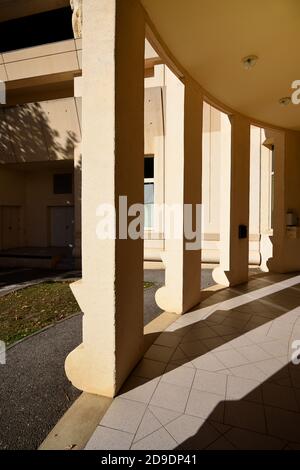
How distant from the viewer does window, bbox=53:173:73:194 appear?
1633 centimetres

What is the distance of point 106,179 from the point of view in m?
2.85

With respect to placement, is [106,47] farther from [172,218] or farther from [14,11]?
[14,11]

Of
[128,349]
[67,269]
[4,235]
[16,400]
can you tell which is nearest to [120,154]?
[128,349]

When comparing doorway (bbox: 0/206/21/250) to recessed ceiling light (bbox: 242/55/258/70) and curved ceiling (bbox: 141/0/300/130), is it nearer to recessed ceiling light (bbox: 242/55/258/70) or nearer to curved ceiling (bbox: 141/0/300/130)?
curved ceiling (bbox: 141/0/300/130)

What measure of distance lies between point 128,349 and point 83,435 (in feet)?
3.30

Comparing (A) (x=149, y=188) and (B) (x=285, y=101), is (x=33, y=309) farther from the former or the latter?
(B) (x=285, y=101)

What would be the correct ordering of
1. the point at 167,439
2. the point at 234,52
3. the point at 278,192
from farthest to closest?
1. the point at 278,192
2. the point at 234,52
3. the point at 167,439

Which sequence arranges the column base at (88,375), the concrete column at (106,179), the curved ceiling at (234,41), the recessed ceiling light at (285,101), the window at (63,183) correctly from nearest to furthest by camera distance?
the concrete column at (106,179)
the column base at (88,375)
the curved ceiling at (234,41)
the recessed ceiling light at (285,101)
the window at (63,183)

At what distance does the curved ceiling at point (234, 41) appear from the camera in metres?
3.62

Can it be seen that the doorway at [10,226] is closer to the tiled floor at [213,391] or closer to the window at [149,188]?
the window at [149,188]

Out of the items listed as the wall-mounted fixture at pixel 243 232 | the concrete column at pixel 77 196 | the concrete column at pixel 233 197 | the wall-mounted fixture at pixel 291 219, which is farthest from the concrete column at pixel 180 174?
the concrete column at pixel 77 196

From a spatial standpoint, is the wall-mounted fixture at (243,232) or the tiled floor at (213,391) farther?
the wall-mounted fixture at (243,232)

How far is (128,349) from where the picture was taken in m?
3.34

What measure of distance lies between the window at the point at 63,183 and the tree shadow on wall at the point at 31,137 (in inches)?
85.6
